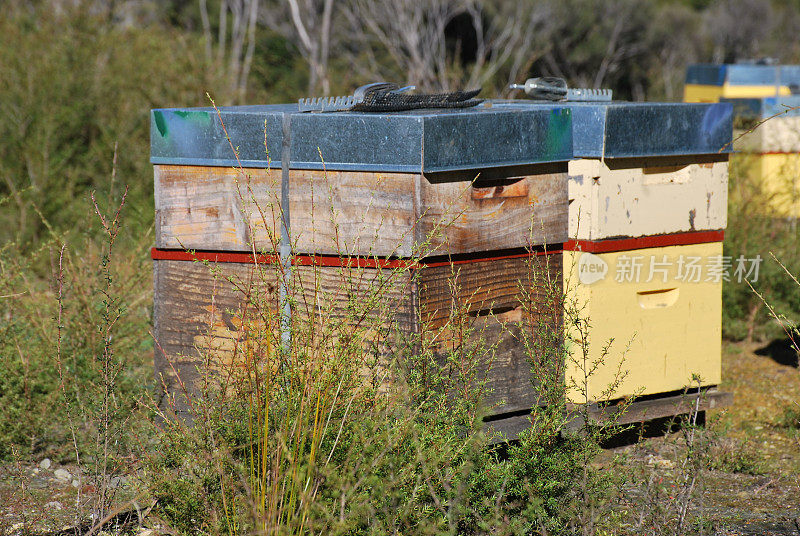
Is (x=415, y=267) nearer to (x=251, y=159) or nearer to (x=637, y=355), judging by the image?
(x=251, y=159)

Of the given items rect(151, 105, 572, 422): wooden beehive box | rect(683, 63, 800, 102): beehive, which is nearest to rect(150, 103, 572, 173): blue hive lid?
rect(151, 105, 572, 422): wooden beehive box

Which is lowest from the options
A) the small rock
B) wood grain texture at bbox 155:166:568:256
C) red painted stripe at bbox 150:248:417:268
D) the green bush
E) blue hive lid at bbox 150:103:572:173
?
the small rock

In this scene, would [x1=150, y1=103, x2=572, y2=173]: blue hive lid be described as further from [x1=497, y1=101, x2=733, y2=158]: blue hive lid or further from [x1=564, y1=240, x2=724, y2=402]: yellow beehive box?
[x1=564, y1=240, x2=724, y2=402]: yellow beehive box

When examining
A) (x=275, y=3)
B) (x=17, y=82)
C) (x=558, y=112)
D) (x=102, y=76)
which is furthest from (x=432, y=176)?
(x=275, y=3)

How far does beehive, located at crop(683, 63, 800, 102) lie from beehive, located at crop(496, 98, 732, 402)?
6.62 m

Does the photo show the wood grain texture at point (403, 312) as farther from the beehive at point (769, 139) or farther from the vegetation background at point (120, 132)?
the beehive at point (769, 139)

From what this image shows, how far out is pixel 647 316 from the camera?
3.41 metres

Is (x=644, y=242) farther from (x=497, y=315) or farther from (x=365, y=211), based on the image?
(x=365, y=211)

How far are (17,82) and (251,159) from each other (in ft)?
16.9

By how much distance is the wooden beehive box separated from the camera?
2.83m

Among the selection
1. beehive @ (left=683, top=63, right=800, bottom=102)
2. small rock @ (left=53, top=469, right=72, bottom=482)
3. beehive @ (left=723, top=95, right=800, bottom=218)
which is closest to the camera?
small rock @ (left=53, top=469, right=72, bottom=482)

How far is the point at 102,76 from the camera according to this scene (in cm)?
827

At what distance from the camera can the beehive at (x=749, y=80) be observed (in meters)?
9.73

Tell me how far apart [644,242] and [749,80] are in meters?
7.36
